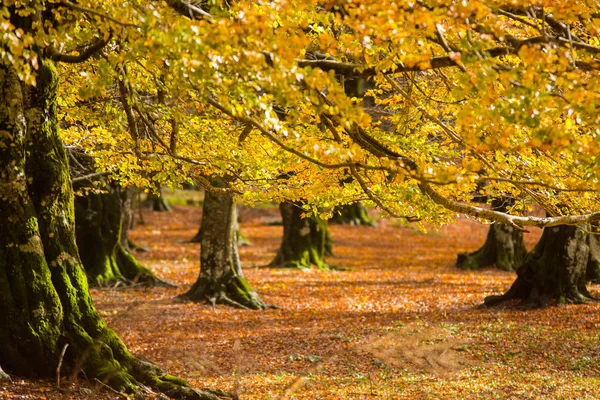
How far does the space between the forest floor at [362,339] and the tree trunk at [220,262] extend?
46cm

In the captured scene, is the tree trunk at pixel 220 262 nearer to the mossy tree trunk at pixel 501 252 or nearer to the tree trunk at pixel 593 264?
the tree trunk at pixel 593 264

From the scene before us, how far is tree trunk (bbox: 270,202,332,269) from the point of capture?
22.1m

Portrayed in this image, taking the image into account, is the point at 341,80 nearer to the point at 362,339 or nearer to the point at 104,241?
the point at 362,339

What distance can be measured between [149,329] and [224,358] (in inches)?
102

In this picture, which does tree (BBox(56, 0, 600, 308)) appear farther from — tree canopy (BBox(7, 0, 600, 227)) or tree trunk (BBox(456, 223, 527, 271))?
tree trunk (BBox(456, 223, 527, 271))

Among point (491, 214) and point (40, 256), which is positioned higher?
point (491, 214)

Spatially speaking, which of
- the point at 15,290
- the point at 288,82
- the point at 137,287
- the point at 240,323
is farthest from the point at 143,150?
the point at 137,287

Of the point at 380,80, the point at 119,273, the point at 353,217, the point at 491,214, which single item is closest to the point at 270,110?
the point at 380,80

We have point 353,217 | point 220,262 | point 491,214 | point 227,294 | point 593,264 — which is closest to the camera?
point 491,214

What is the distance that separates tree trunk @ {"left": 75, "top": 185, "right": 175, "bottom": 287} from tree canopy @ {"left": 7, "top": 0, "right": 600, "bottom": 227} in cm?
898

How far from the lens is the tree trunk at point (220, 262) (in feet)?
49.2

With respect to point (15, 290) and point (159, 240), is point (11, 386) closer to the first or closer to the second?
point (15, 290)

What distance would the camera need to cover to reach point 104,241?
1791 cm

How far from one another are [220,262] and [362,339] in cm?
427
